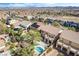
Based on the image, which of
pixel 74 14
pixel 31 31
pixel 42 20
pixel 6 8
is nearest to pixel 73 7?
pixel 74 14

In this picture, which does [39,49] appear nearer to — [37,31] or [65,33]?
[37,31]

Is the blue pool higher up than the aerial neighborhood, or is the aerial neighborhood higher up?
the aerial neighborhood

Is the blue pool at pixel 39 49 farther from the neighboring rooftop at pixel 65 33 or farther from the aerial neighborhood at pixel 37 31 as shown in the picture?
the neighboring rooftop at pixel 65 33

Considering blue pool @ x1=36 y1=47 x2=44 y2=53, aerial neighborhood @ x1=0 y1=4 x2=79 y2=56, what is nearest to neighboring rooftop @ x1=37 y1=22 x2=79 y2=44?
aerial neighborhood @ x1=0 y1=4 x2=79 y2=56

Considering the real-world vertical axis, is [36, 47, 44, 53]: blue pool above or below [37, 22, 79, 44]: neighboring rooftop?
below

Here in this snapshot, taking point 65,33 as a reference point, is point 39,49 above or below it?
below

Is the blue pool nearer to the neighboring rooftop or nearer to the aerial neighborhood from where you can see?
the aerial neighborhood

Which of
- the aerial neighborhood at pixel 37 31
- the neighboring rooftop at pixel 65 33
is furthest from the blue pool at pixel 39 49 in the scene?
the neighboring rooftop at pixel 65 33

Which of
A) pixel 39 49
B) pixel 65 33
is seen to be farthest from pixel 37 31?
pixel 65 33

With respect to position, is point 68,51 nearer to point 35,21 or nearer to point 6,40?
point 35,21

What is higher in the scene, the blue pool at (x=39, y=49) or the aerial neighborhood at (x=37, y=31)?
the aerial neighborhood at (x=37, y=31)

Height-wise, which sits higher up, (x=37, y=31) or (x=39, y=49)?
(x=37, y=31)
